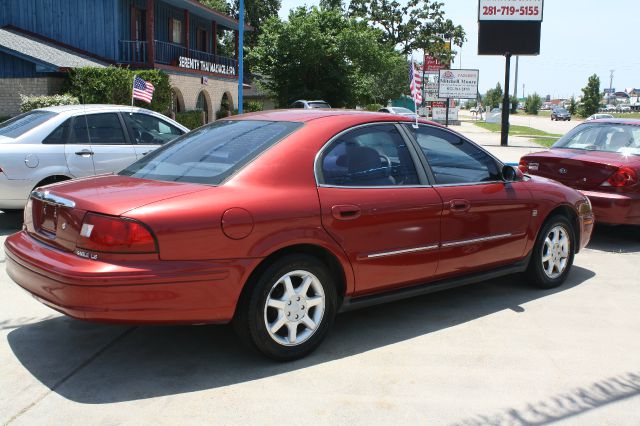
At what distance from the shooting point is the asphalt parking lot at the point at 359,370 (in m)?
3.60

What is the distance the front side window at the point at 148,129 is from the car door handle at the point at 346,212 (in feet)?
16.8

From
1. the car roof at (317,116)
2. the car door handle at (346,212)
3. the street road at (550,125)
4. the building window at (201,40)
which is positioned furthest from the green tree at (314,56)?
the car door handle at (346,212)

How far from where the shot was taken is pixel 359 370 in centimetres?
419

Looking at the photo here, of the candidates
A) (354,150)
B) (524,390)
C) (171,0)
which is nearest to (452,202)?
(354,150)

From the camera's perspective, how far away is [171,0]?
27953 millimetres

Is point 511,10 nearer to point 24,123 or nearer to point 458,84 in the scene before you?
point 458,84

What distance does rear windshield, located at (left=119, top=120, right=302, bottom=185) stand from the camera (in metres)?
4.24

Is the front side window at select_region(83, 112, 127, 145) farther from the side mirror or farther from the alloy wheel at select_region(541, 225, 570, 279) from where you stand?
the alloy wheel at select_region(541, 225, 570, 279)

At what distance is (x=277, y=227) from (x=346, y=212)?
545 mm

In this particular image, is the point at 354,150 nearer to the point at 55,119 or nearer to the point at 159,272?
the point at 159,272

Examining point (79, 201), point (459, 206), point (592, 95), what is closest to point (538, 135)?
point (459, 206)

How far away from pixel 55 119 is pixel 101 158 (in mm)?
699

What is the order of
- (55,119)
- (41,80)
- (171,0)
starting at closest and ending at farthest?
(55,119) → (41,80) → (171,0)

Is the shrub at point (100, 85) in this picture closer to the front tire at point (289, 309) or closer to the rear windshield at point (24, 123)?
the rear windshield at point (24, 123)
